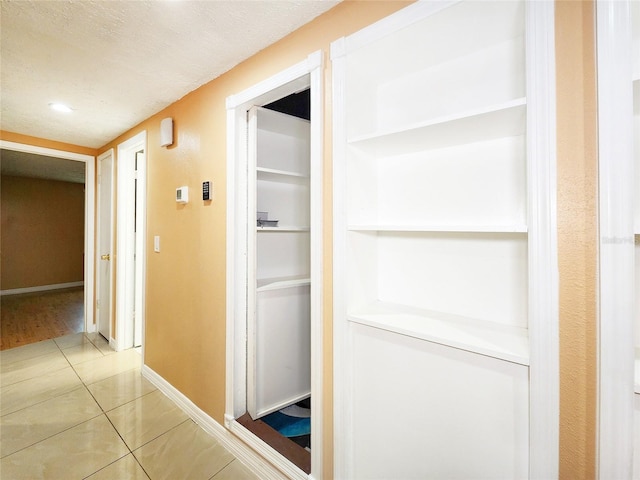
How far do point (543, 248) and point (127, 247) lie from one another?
145 inches

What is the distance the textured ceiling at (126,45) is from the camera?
136cm

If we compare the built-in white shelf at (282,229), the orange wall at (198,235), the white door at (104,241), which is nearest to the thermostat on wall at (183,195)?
the orange wall at (198,235)

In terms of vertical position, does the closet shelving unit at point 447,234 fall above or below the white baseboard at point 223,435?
above

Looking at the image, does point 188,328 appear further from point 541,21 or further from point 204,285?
point 541,21

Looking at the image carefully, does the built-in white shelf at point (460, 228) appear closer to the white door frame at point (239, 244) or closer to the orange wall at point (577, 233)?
the orange wall at point (577, 233)

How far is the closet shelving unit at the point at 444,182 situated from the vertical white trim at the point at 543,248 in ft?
0.19

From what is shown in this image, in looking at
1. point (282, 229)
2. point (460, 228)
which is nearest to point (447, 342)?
point (460, 228)

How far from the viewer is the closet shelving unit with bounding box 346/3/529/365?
1084mm

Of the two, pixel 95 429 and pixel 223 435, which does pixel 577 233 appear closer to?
pixel 223 435

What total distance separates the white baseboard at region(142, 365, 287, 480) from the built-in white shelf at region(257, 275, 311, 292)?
0.91m

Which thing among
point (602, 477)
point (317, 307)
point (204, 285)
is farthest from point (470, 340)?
point (204, 285)

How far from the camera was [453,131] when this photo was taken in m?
1.12

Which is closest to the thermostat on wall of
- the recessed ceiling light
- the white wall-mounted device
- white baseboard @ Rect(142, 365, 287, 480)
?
the white wall-mounted device

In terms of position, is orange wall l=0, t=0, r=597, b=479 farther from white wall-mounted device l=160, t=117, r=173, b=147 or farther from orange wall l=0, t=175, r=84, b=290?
orange wall l=0, t=175, r=84, b=290
